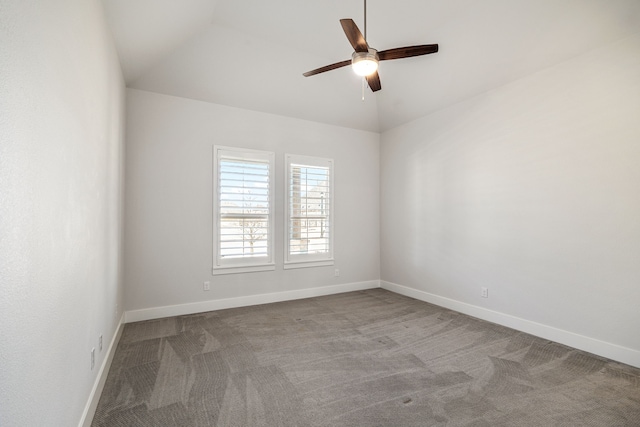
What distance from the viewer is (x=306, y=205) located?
495 centimetres

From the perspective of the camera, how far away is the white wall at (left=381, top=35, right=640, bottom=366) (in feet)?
9.03

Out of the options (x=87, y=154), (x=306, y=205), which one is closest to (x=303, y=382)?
(x=87, y=154)

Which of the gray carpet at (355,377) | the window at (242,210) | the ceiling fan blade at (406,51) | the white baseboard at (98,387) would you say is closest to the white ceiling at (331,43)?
the window at (242,210)

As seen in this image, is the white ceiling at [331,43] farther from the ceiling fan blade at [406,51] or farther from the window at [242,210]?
the ceiling fan blade at [406,51]

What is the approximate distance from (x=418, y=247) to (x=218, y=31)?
4.13 metres

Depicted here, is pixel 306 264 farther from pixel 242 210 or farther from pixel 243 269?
pixel 242 210

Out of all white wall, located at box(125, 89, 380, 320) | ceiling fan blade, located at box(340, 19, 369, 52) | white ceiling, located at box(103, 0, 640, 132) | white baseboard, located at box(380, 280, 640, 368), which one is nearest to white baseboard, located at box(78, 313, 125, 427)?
white wall, located at box(125, 89, 380, 320)

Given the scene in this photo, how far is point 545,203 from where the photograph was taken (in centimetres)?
329

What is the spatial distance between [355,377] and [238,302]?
7.84 feet

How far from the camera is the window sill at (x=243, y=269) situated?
166 inches

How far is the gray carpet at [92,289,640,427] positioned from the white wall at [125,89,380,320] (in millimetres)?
569

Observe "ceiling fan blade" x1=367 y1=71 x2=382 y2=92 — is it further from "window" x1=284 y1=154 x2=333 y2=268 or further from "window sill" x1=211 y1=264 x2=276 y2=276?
"window sill" x1=211 y1=264 x2=276 y2=276

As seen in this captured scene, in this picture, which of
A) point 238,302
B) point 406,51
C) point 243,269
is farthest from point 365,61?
point 238,302

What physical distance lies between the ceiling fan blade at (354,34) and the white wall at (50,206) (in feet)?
5.35
